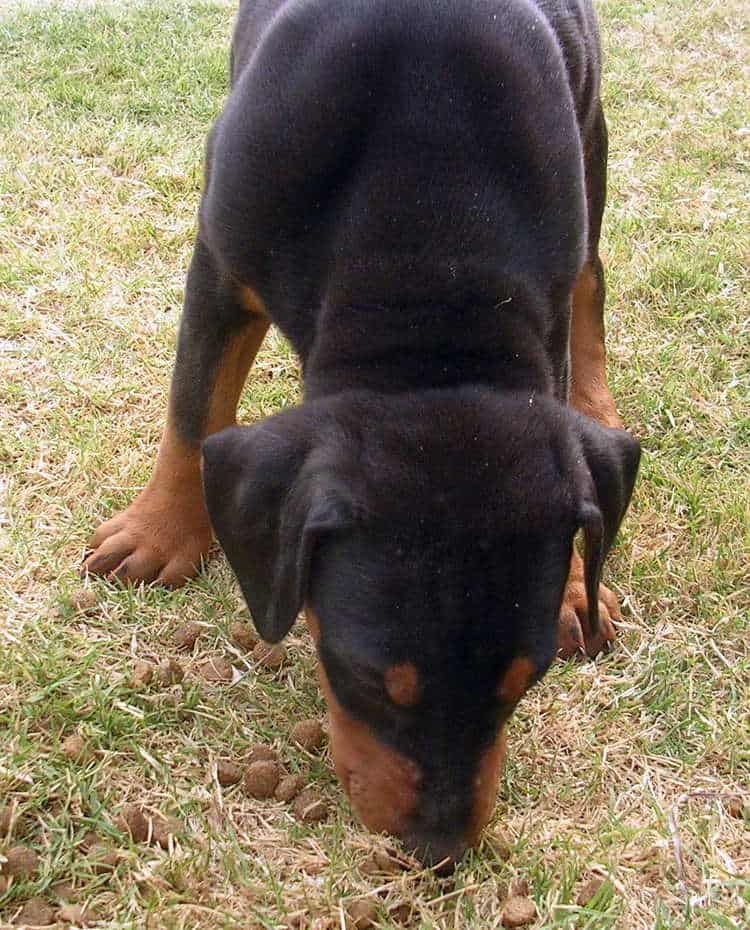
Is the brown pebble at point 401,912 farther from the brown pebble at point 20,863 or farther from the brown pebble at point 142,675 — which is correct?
the brown pebble at point 142,675

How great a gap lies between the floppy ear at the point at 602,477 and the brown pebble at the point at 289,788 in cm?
98

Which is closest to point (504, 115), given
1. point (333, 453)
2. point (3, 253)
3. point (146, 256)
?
point (333, 453)

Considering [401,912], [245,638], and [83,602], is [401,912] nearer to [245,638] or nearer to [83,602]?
[245,638]

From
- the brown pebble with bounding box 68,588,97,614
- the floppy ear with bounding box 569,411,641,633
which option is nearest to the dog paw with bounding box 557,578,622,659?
the floppy ear with bounding box 569,411,641,633

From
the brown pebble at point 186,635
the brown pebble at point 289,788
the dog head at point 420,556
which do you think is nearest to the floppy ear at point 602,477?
the dog head at point 420,556

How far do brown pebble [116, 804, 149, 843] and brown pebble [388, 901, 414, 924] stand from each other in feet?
2.17

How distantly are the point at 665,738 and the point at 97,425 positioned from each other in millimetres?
2402

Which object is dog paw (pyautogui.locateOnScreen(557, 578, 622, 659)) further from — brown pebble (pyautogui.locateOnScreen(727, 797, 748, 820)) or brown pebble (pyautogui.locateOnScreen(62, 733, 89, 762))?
brown pebble (pyautogui.locateOnScreen(62, 733, 89, 762))

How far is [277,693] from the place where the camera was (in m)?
3.19

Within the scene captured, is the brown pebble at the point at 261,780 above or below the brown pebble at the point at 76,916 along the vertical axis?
below

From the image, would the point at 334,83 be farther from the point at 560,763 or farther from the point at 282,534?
the point at 560,763

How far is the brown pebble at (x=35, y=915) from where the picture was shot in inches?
98.0

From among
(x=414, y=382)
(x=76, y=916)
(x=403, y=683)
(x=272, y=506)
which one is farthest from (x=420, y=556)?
(x=76, y=916)

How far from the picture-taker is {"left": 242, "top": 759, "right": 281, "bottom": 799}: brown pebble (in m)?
2.89
